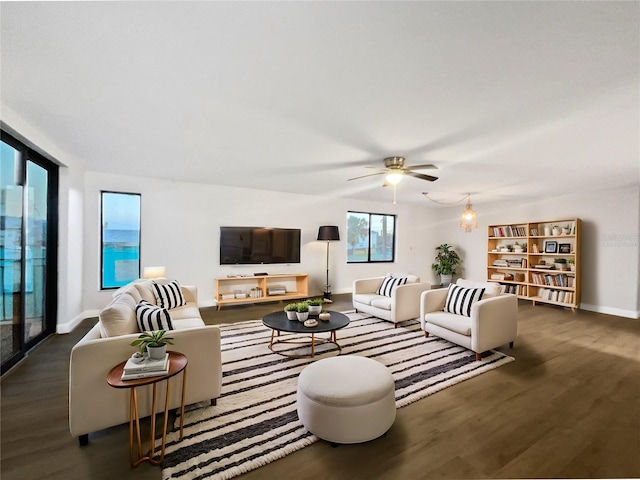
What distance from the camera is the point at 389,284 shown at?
4922 millimetres

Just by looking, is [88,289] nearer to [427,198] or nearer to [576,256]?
[427,198]

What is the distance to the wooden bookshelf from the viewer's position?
582cm

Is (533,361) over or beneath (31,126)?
beneath

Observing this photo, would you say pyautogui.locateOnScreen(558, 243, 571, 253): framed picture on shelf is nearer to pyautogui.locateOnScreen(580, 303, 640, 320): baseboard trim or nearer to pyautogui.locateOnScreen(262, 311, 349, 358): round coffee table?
pyautogui.locateOnScreen(580, 303, 640, 320): baseboard trim

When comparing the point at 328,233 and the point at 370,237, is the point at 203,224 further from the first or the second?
the point at 370,237

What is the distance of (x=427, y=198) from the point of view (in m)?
6.93

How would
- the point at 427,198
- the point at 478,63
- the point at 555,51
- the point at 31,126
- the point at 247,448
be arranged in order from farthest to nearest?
the point at 427,198 < the point at 31,126 < the point at 247,448 < the point at 478,63 < the point at 555,51

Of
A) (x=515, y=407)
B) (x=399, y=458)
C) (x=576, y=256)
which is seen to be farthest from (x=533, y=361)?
(x=576, y=256)

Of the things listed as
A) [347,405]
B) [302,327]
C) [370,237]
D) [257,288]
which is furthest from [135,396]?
[370,237]

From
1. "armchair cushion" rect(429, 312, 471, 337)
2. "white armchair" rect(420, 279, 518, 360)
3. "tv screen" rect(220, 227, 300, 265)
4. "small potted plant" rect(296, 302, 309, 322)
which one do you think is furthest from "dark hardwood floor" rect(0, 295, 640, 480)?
"tv screen" rect(220, 227, 300, 265)

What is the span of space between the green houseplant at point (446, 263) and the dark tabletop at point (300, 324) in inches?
216

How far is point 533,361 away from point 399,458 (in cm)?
237

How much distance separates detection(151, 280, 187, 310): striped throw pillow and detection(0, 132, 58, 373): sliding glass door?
126 cm

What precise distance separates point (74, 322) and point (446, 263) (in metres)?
8.05
